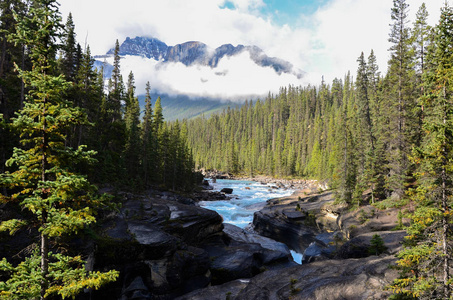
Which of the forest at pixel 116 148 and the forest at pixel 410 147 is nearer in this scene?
the forest at pixel 116 148

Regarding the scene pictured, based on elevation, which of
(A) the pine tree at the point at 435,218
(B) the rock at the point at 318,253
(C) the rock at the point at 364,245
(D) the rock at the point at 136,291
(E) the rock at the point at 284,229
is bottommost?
(E) the rock at the point at 284,229

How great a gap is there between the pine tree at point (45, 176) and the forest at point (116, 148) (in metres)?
0.04

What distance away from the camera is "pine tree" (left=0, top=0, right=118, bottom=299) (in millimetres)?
6395

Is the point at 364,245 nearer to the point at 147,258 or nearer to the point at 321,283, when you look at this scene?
the point at 321,283

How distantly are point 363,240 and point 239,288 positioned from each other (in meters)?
11.8

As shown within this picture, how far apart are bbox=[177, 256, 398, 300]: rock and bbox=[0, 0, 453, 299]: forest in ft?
6.15

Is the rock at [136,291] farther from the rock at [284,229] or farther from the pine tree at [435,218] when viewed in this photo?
the rock at [284,229]

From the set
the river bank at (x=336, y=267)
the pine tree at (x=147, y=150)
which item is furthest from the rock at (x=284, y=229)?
the pine tree at (x=147, y=150)

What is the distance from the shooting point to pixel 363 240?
64.9 ft

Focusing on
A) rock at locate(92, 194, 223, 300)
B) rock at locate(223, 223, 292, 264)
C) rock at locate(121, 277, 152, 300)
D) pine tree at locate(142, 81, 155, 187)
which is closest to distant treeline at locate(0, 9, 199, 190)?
pine tree at locate(142, 81, 155, 187)

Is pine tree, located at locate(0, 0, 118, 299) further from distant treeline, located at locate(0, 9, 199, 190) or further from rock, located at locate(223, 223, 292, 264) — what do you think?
rock, located at locate(223, 223, 292, 264)

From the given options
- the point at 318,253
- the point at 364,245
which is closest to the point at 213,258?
the point at 318,253

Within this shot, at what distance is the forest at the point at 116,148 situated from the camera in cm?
672

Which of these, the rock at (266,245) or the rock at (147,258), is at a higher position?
the rock at (147,258)
